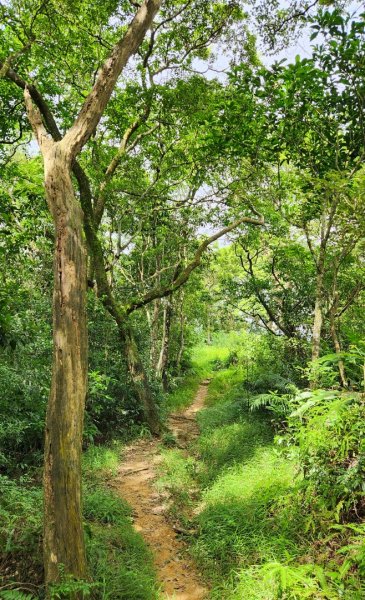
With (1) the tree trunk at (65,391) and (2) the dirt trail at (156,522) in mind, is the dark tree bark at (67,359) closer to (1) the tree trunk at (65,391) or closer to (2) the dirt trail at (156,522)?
(1) the tree trunk at (65,391)

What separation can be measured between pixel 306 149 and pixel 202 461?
6.12 m

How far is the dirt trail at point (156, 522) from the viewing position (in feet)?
13.9

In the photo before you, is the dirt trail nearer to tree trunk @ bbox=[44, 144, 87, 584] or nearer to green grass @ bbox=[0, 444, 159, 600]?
green grass @ bbox=[0, 444, 159, 600]

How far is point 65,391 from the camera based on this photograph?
11.3 feet

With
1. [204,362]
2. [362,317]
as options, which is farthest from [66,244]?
[204,362]

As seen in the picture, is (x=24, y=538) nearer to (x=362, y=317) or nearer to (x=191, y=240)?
(x=362, y=317)

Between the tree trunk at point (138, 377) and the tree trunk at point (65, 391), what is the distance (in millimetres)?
6215

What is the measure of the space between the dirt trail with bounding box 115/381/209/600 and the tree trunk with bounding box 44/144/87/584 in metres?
1.51

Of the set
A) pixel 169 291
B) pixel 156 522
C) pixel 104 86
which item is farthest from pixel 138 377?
pixel 104 86

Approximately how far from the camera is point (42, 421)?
6.27 m

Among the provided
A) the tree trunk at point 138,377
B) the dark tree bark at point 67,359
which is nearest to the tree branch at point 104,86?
the dark tree bark at point 67,359

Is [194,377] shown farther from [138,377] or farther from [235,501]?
[235,501]

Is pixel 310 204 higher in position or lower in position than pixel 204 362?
higher

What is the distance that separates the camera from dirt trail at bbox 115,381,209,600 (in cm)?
423
